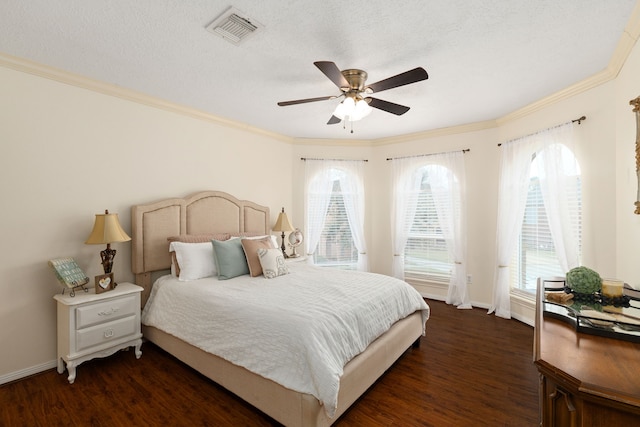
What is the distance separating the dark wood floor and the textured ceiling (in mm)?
2717

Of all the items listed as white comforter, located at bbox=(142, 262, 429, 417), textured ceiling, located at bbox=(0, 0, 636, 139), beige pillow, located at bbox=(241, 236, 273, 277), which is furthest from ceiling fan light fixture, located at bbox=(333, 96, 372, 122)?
beige pillow, located at bbox=(241, 236, 273, 277)

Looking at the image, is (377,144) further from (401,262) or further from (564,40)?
(564,40)

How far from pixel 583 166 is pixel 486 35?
1877 millimetres

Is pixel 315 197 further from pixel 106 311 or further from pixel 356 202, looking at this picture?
pixel 106 311

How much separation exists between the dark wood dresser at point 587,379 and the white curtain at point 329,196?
3.81 meters

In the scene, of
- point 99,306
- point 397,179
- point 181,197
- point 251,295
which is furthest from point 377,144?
point 99,306

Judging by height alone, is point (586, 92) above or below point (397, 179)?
above

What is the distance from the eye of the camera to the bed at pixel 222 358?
1.87m

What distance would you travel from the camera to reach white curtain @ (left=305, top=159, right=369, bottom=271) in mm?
5125

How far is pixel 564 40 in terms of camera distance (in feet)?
7.34

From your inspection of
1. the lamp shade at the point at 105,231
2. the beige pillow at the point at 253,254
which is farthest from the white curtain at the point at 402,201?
the lamp shade at the point at 105,231

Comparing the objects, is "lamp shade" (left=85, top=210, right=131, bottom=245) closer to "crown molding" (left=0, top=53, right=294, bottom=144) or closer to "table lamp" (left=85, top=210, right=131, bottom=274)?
"table lamp" (left=85, top=210, right=131, bottom=274)

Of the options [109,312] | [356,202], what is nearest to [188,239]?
[109,312]

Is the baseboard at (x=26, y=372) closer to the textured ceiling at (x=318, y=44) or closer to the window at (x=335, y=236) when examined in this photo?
the textured ceiling at (x=318, y=44)
